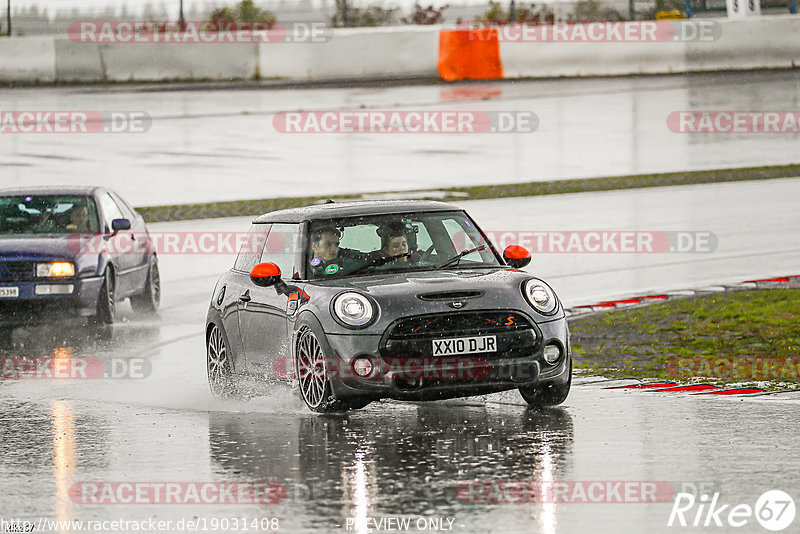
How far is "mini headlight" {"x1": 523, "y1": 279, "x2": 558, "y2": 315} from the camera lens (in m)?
9.44

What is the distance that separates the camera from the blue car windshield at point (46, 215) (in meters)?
15.5

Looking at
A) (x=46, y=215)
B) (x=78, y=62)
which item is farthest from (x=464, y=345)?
(x=78, y=62)

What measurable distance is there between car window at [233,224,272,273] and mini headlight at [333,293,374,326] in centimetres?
169

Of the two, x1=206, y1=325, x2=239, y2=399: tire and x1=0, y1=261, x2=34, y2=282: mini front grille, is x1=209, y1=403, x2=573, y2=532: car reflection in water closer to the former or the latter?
x1=206, y1=325, x2=239, y2=399: tire

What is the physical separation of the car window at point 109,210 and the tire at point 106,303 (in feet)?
2.59

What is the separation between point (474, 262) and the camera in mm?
10195

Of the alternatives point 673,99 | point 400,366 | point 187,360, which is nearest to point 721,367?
point 400,366

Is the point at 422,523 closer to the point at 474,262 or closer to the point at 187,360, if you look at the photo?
the point at 474,262
